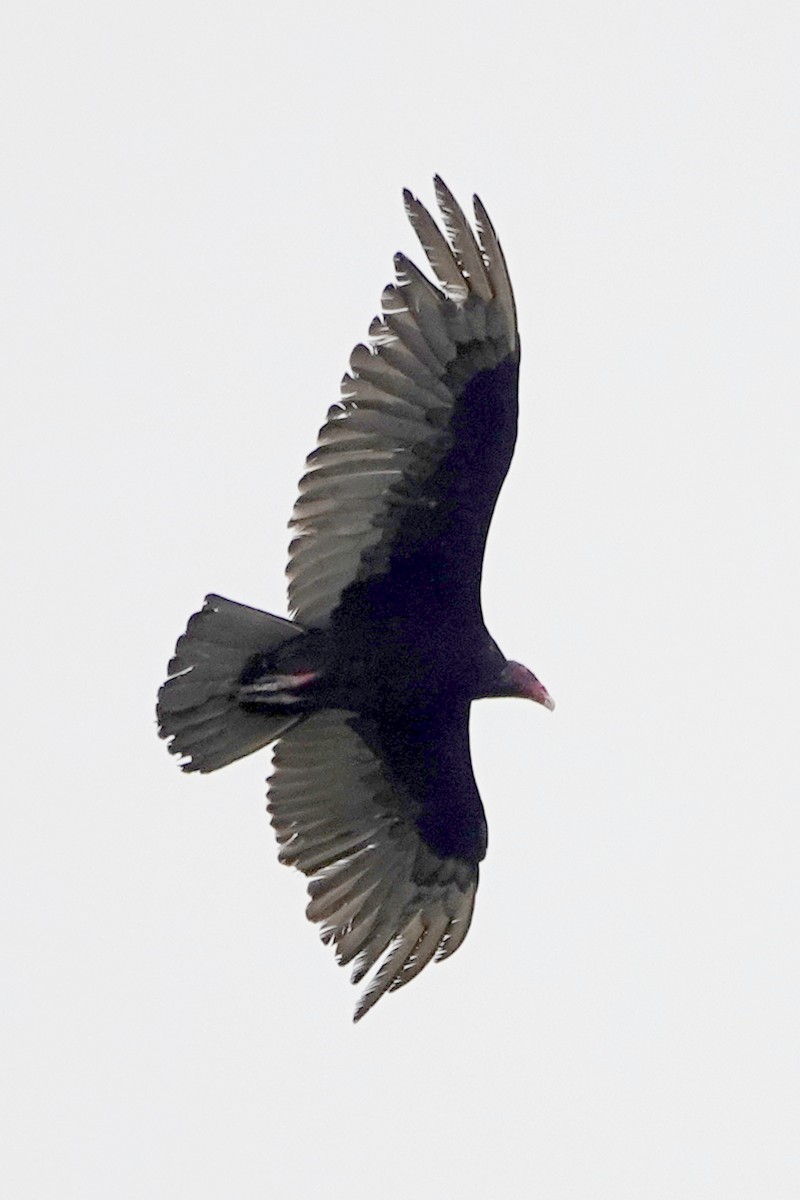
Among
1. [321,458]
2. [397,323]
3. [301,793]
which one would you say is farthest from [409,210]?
[301,793]

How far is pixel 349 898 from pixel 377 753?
1.90 ft

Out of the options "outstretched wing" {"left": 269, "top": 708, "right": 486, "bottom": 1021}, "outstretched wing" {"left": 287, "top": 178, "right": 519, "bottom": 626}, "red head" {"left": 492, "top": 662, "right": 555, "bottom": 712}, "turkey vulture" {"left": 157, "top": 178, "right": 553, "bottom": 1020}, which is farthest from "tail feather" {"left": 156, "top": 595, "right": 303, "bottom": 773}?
"red head" {"left": 492, "top": 662, "right": 555, "bottom": 712}

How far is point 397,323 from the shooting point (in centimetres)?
803

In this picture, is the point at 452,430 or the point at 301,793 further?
the point at 301,793

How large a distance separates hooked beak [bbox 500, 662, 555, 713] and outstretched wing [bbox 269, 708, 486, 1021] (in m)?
0.21

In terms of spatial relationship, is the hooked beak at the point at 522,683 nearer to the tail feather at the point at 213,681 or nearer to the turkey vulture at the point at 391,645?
the turkey vulture at the point at 391,645

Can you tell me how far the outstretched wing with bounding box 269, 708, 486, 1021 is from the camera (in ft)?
29.1

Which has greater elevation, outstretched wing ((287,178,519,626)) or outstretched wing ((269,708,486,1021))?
outstretched wing ((287,178,519,626))

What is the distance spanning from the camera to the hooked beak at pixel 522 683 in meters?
8.89

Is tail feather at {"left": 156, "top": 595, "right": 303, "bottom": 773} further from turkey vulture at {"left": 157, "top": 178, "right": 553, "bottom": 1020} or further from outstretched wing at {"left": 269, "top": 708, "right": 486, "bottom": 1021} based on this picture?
outstretched wing at {"left": 269, "top": 708, "right": 486, "bottom": 1021}

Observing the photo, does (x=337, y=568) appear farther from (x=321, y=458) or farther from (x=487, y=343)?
(x=487, y=343)

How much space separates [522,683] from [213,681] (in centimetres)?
124

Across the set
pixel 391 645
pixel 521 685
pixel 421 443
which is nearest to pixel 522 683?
pixel 521 685

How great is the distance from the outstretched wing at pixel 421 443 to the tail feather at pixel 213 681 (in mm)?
183
